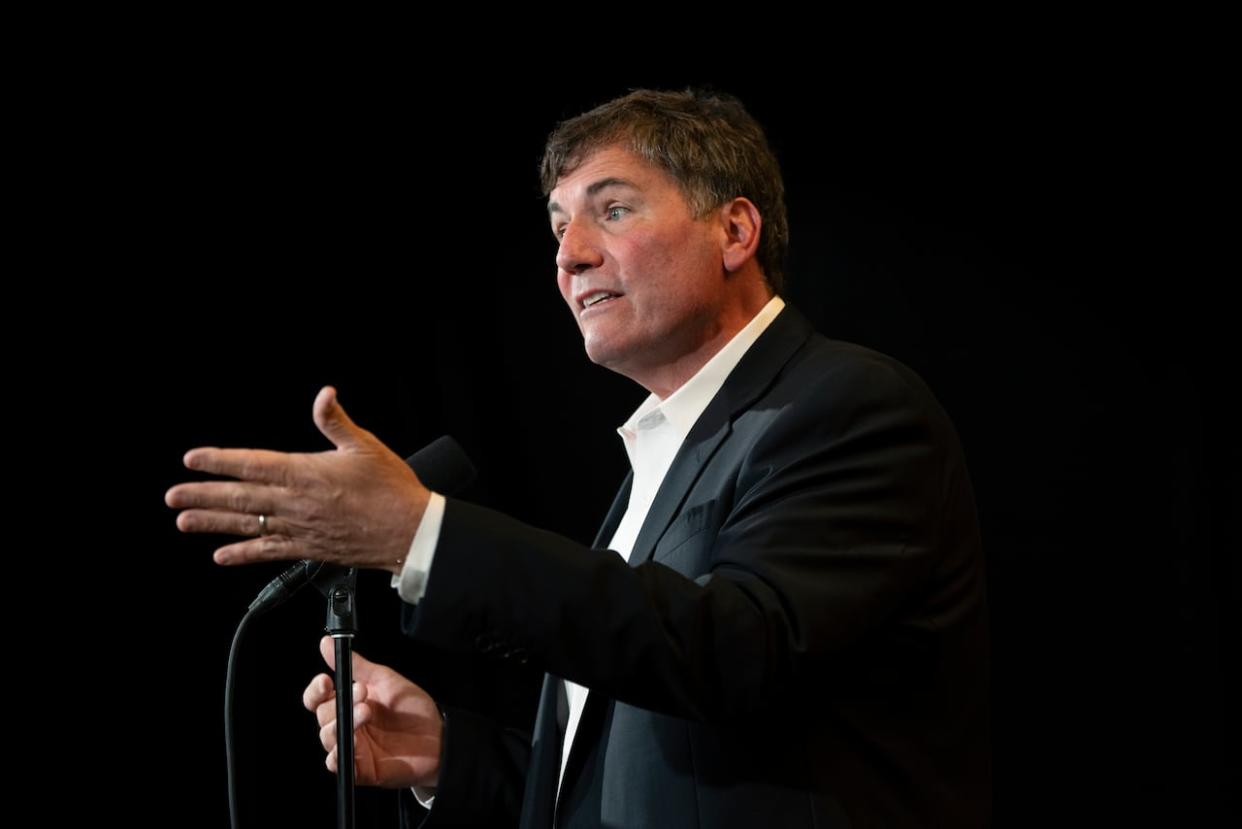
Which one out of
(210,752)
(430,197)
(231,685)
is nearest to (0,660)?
(210,752)

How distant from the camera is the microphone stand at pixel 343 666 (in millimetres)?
1515

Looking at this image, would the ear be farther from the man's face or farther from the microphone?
the microphone

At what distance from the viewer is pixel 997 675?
2.83 metres

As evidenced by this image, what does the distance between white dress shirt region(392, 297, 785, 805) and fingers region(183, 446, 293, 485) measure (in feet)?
2.18

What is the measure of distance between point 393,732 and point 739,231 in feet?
3.29

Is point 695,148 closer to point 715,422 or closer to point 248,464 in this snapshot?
point 715,422

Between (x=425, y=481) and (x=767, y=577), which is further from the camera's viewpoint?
(x=425, y=481)

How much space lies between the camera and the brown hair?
6.83 feet

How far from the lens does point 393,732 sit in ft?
6.80

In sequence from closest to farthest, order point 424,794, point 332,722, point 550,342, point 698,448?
1. point 698,448
2. point 332,722
3. point 424,794
4. point 550,342

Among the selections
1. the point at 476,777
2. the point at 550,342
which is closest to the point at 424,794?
the point at 476,777

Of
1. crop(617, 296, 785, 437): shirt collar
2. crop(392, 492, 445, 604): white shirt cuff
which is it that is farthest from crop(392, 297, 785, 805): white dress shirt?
crop(392, 492, 445, 604): white shirt cuff

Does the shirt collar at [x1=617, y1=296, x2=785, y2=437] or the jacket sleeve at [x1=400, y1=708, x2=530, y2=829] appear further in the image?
the jacket sleeve at [x1=400, y1=708, x2=530, y2=829]

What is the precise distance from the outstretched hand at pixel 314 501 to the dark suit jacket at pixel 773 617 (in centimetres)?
7
